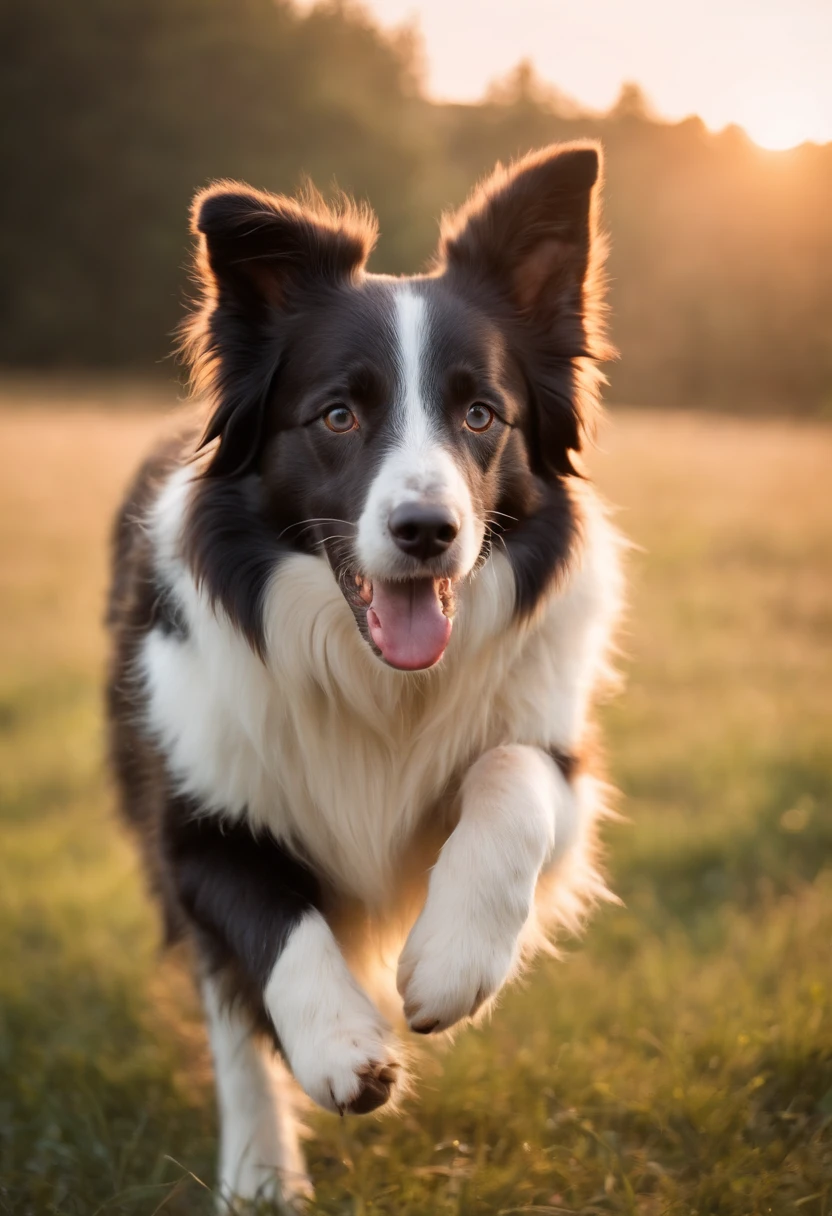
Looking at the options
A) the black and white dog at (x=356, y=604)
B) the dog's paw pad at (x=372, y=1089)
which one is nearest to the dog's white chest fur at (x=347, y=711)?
the black and white dog at (x=356, y=604)

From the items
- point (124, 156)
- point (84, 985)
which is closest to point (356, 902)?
point (84, 985)

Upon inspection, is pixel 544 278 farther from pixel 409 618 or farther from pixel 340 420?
pixel 409 618

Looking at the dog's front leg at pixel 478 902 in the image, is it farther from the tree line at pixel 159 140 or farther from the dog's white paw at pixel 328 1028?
the tree line at pixel 159 140

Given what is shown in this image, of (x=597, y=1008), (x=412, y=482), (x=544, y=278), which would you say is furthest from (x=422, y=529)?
(x=597, y=1008)

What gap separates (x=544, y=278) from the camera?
369cm

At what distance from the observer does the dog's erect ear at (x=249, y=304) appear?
346 centimetres

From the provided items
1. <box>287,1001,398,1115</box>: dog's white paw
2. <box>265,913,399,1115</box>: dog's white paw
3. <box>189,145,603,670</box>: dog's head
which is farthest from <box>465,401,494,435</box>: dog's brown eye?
<box>287,1001,398,1115</box>: dog's white paw

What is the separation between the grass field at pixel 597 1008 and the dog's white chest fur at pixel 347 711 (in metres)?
0.60

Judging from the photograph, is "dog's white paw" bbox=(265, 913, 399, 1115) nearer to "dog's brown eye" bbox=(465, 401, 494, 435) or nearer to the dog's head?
the dog's head

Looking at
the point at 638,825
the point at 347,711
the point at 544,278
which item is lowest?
the point at 638,825

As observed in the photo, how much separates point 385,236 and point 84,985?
27428 mm

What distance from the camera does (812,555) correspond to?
11.7 meters

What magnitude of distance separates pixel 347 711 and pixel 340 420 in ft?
2.83

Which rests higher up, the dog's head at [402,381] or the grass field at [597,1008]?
the dog's head at [402,381]
